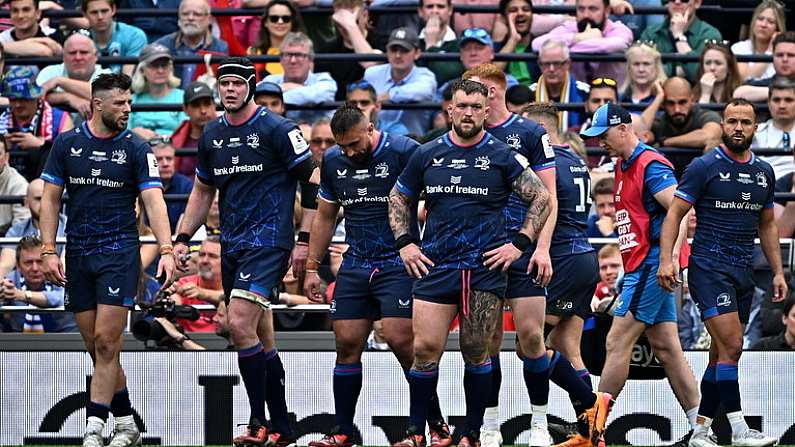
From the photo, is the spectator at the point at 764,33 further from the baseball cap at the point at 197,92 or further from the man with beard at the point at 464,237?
the man with beard at the point at 464,237

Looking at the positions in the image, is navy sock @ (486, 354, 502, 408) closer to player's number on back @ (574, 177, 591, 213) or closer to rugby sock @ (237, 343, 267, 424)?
player's number on back @ (574, 177, 591, 213)

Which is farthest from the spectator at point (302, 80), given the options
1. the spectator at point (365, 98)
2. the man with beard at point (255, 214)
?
the man with beard at point (255, 214)

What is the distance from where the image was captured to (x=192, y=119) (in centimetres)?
1453

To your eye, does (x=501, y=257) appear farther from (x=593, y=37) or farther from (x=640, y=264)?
(x=593, y=37)

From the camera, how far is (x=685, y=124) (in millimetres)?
14375

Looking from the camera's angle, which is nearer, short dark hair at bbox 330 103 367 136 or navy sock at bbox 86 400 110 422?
short dark hair at bbox 330 103 367 136

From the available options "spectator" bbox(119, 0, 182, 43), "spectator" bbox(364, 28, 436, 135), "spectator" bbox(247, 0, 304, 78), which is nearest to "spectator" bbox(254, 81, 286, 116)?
"spectator" bbox(364, 28, 436, 135)

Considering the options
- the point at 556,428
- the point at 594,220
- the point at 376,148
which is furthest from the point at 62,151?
the point at 594,220

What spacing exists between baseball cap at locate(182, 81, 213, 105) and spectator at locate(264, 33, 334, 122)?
0.88 meters

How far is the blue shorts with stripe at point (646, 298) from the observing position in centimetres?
1040

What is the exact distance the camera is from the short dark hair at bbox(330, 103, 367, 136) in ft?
31.8

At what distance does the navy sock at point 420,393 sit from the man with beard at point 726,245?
1939mm

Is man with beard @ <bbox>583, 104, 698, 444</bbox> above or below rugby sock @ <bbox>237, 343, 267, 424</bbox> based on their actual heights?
above

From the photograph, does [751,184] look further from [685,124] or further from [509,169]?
[685,124]
